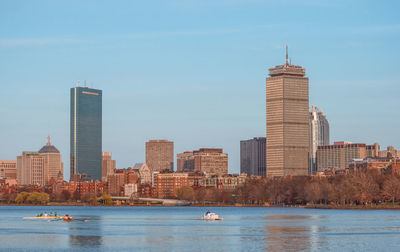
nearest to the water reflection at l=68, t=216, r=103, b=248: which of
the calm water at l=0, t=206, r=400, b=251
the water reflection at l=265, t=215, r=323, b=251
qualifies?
the calm water at l=0, t=206, r=400, b=251

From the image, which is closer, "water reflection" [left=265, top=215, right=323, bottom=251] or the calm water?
"water reflection" [left=265, top=215, right=323, bottom=251]

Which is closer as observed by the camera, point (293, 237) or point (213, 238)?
point (213, 238)

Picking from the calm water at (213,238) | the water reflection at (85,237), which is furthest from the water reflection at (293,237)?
the water reflection at (85,237)

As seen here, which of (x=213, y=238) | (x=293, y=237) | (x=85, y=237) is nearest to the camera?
(x=213, y=238)

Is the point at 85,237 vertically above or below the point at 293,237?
below

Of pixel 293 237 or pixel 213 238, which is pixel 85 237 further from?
pixel 293 237

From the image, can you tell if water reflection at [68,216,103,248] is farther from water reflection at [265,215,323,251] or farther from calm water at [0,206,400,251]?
water reflection at [265,215,323,251]

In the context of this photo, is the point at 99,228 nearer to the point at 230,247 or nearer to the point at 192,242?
the point at 192,242

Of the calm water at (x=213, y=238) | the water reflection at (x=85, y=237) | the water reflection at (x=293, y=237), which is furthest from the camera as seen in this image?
the water reflection at (x=85, y=237)

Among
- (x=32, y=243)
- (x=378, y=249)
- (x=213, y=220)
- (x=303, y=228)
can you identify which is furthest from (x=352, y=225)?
(x=32, y=243)

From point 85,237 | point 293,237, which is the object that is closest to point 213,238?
point 293,237

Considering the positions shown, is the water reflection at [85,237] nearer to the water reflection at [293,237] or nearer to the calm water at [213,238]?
the calm water at [213,238]

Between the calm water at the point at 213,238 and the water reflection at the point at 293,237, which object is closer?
the water reflection at the point at 293,237

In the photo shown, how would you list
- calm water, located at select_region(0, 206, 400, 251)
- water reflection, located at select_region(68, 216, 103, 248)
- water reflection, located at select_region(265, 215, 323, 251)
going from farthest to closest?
water reflection, located at select_region(68, 216, 103, 248), calm water, located at select_region(0, 206, 400, 251), water reflection, located at select_region(265, 215, 323, 251)
